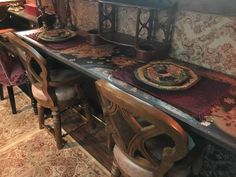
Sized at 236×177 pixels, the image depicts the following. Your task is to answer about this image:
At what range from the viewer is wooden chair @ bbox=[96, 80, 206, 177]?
0.73 meters

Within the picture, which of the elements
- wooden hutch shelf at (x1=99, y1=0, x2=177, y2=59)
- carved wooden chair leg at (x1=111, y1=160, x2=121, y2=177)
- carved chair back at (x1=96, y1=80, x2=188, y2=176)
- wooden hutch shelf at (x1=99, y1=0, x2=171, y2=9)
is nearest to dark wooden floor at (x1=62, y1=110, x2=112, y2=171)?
carved wooden chair leg at (x1=111, y1=160, x2=121, y2=177)

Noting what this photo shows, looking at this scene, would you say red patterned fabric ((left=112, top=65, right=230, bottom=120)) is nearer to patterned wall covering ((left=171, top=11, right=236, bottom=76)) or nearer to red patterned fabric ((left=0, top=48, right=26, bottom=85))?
patterned wall covering ((left=171, top=11, right=236, bottom=76))

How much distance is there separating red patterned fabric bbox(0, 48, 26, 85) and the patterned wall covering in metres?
1.32

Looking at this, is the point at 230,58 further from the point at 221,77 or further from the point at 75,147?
the point at 75,147

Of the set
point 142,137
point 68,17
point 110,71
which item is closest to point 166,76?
point 110,71

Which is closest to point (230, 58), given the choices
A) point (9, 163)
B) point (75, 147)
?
point (75, 147)

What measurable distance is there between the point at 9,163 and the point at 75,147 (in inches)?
19.1

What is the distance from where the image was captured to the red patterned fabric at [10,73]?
1867 mm

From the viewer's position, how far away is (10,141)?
1855 mm

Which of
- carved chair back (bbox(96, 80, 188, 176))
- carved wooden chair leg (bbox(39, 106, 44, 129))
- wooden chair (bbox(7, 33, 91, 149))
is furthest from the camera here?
carved wooden chair leg (bbox(39, 106, 44, 129))

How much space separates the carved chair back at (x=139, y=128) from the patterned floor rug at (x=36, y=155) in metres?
0.71

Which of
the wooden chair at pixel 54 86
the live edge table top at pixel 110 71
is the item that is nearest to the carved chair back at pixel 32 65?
the wooden chair at pixel 54 86

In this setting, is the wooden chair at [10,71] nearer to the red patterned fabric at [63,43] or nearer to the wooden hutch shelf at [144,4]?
the red patterned fabric at [63,43]

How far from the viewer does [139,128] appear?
2.76ft
